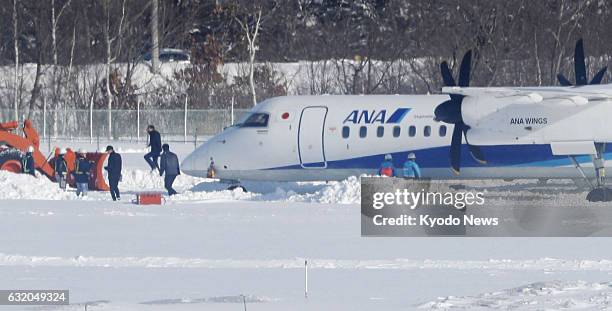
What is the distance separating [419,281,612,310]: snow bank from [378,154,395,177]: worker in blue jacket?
1239cm

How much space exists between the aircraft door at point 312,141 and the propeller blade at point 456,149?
3281 mm

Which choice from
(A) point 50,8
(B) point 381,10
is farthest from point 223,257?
(B) point 381,10

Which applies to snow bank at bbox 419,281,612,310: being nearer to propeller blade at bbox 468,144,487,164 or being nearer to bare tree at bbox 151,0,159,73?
propeller blade at bbox 468,144,487,164

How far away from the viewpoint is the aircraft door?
2912 cm

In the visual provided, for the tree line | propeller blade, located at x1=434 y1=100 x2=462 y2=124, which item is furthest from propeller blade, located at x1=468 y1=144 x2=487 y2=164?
the tree line

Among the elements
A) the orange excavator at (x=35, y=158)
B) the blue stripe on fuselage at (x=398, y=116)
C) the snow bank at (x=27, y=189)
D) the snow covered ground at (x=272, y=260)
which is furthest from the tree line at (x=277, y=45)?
the snow covered ground at (x=272, y=260)

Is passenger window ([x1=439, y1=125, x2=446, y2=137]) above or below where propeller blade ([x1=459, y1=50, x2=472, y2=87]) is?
below

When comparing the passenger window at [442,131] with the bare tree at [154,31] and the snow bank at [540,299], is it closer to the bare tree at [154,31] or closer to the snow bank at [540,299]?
the snow bank at [540,299]

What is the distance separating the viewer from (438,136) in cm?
2825

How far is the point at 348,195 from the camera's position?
27.4 m

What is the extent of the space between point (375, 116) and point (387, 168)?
61.6 inches

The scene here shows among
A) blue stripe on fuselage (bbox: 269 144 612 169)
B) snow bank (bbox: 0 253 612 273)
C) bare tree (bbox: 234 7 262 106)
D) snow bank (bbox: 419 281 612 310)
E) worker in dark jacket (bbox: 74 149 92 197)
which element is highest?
bare tree (bbox: 234 7 262 106)

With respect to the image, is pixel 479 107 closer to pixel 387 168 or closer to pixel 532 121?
pixel 532 121

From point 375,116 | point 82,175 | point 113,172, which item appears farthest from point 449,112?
point 82,175
